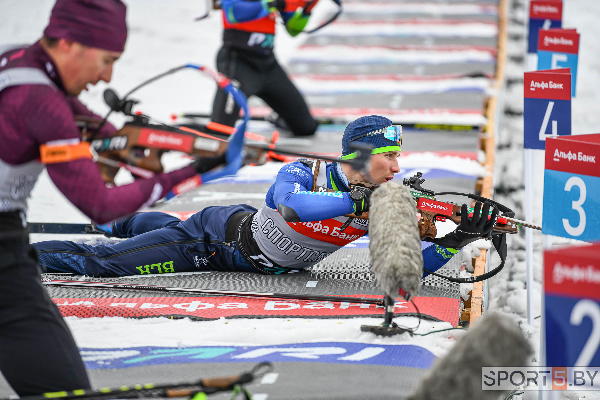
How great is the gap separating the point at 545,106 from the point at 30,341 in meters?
3.04

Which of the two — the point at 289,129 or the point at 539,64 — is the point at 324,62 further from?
the point at 539,64

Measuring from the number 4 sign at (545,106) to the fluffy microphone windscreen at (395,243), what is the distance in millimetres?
1563

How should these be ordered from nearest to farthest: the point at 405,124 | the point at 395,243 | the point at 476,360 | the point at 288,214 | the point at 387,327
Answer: the point at 476,360, the point at 395,243, the point at 387,327, the point at 288,214, the point at 405,124

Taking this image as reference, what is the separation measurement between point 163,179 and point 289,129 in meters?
5.08

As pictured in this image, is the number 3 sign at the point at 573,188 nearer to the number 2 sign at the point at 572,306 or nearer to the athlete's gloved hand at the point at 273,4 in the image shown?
the number 2 sign at the point at 572,306

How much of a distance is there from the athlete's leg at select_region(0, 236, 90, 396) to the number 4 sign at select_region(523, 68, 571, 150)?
2.87 meters

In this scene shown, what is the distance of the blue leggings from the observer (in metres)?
4.21

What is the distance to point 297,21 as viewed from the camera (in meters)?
6.64

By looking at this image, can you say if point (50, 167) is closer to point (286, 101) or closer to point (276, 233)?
point (276, 233)

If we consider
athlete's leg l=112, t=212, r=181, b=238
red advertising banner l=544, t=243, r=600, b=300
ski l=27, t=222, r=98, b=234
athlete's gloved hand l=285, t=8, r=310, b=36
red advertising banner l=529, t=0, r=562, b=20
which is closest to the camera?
red advertising banner l=544, t=243, r=600, b=300

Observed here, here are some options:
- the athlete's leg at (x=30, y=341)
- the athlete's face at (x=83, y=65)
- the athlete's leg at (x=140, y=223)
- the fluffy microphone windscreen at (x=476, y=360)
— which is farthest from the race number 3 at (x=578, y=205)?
the athlete's leg at (x=140, y=223)

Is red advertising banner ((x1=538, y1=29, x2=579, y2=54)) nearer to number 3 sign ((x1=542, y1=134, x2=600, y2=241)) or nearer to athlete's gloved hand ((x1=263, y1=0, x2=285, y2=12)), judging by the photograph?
athlete's gloved hand ((x1=263, y1=0, x2=285, y2=12))

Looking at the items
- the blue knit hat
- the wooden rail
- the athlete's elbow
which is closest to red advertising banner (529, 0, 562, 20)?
the wooden rail

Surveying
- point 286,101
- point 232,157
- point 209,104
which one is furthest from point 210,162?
point 209,104
